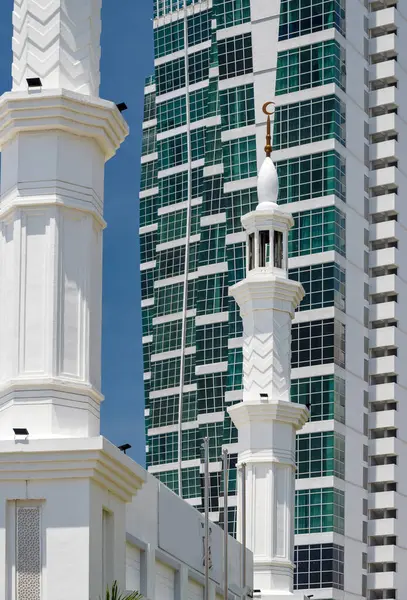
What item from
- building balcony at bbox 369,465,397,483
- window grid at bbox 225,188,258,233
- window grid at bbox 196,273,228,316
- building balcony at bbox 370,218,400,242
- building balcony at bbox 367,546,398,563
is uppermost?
window grid at bbox 225,188,258,233

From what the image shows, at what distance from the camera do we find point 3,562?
2081 cm

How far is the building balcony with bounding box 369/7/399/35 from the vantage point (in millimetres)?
114062

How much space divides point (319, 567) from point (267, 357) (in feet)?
205

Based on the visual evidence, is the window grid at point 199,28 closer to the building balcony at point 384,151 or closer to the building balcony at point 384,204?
the building balcony at point 384,151

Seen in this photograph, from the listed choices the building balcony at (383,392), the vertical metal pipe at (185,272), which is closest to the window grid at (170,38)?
the vertical metal pipe at (185,272)

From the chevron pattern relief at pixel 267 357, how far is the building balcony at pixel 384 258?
227ft

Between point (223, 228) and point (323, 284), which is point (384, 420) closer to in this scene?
point (323, 284)

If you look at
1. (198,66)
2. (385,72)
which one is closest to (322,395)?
(385,72)

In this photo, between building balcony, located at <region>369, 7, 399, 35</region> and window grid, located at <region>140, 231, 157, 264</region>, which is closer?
building balcony, located at <region>369, 7, 399, 35</region>

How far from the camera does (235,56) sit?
383 ft

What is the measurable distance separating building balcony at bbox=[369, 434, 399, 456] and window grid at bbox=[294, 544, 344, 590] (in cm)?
751

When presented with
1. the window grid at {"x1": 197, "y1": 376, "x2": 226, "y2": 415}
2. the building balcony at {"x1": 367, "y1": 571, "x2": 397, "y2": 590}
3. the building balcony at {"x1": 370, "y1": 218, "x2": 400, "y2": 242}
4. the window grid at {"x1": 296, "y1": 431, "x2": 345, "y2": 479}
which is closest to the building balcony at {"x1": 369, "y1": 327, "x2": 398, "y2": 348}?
the building balcony at {"x1": 370, "y1": 218, "x2": 400, "y2": 242}

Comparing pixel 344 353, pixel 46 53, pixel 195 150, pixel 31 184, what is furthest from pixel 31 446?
pixel 195 150

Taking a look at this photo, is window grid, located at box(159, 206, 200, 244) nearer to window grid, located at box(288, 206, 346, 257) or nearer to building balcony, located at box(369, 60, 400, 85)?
window grid, located at box(288, 206, 346, 257)
